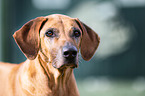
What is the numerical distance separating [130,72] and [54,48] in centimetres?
657

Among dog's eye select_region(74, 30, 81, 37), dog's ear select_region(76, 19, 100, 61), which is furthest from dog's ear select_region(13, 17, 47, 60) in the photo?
dog's ear select_region(76, 19, 100, 61)

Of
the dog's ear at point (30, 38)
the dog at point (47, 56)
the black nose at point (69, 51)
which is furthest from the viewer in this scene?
the dog's ear at point (30, 38)

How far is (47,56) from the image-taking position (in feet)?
10.6

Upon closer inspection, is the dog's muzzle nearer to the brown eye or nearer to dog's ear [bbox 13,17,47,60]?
the brown eye

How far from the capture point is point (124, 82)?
8938 millimetres

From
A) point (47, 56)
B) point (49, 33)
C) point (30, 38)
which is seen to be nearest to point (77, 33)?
point (49, 33)

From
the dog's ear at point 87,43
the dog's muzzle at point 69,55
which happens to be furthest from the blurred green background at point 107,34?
the dog's muzzle at point 69,55

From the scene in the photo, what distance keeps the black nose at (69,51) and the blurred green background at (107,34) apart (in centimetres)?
596

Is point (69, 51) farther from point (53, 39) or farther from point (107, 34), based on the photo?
point (107, 34)

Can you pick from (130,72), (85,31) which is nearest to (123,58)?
(130,72)

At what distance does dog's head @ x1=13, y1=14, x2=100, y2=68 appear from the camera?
309cm

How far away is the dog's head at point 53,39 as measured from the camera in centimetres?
309

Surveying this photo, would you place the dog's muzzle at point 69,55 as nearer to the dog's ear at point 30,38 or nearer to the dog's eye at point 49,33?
the dog's eye at point 49,33

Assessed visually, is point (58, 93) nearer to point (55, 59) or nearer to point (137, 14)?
point (55, 59)
